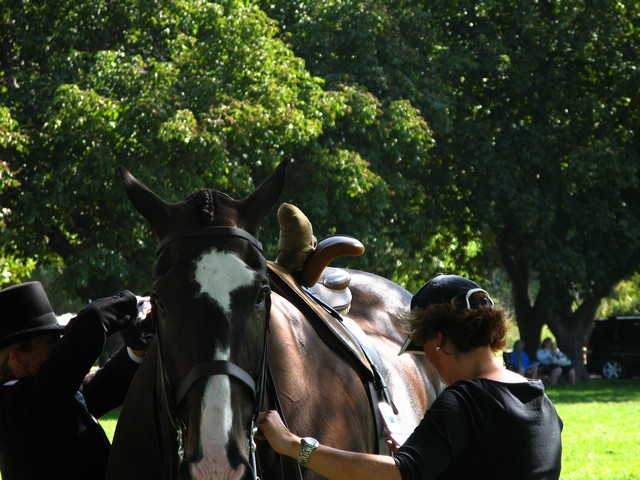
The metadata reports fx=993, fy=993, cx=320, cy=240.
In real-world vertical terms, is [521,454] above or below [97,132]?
below

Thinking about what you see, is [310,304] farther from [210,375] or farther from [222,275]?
[210,375]

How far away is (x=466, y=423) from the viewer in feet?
9.30

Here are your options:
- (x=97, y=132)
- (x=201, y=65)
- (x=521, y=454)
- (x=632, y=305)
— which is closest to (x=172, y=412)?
(x=521, y=454)

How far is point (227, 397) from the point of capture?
2.96 meters

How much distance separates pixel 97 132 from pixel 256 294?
1400 cm

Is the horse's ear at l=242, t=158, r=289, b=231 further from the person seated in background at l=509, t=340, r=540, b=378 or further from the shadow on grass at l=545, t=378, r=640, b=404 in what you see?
the shadow on grass at l=545, t=378, r=640, b=404

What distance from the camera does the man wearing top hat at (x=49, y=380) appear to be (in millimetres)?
3650

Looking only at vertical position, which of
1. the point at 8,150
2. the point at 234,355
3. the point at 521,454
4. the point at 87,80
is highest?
the point at 87,80

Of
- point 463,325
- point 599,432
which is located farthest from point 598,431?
point 463,325

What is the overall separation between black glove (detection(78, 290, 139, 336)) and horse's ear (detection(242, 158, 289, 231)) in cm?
69

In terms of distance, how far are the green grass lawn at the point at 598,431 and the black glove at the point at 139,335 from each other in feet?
26.6

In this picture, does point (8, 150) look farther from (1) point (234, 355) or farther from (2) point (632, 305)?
(2) point (632, 305)

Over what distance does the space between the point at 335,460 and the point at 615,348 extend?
91.4 feet

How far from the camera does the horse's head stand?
9.56ft
